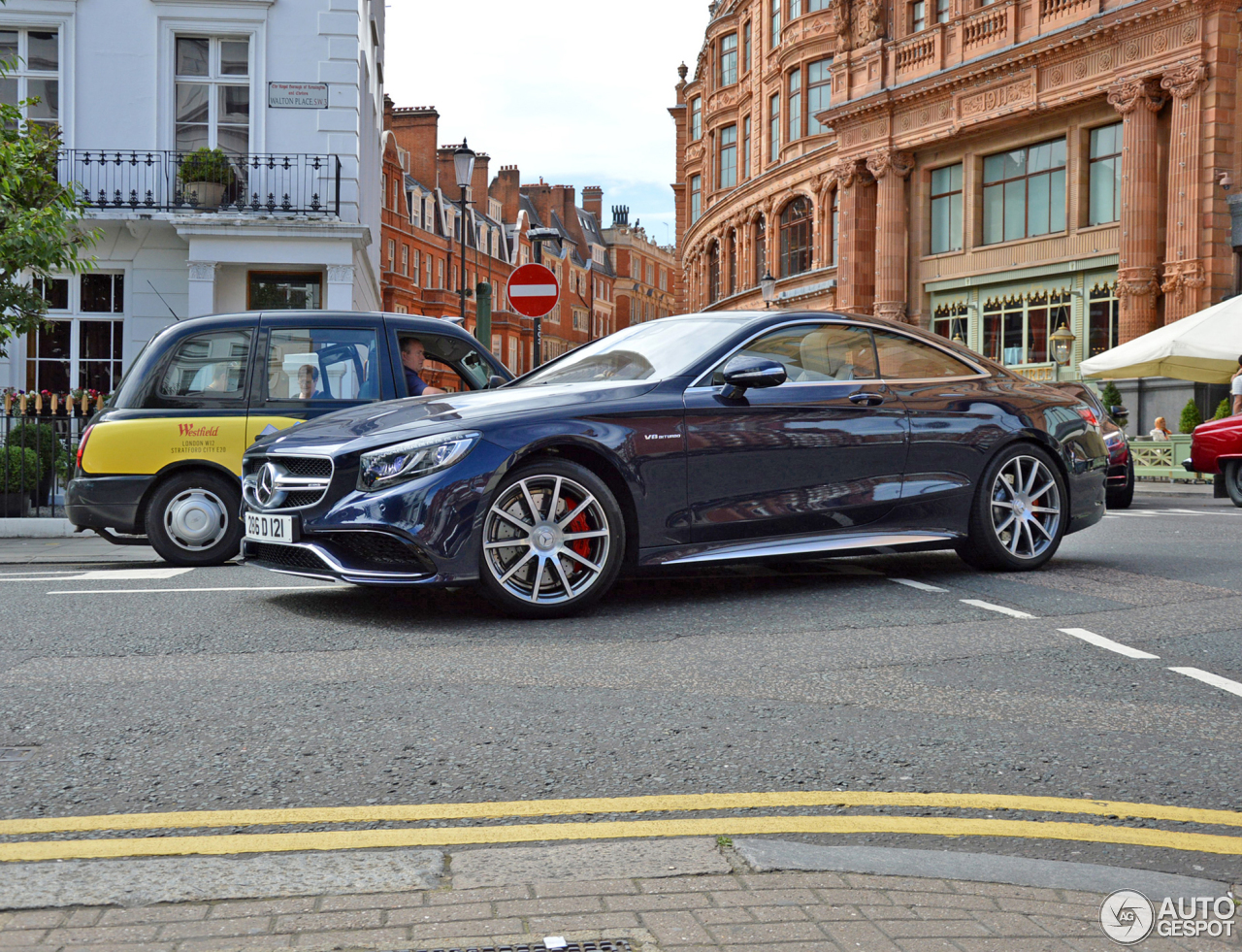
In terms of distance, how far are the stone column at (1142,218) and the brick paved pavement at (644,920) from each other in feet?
97.0

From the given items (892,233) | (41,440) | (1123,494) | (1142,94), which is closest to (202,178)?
(41,440)

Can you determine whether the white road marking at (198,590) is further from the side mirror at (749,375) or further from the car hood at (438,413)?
the side mirror at (749,375)

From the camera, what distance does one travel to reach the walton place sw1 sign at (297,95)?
783 inches

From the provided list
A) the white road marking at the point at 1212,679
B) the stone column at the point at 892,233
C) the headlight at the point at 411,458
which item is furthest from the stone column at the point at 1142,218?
the headlight at the point at 411,458

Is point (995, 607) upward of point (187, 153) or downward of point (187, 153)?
downward

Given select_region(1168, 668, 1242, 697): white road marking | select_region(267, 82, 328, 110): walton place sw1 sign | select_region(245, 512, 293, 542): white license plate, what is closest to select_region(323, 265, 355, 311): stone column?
select_region(267, 82, 328, 110): walton place sw1 sign

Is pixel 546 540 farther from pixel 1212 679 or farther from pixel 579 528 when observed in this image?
pixel 1212 679

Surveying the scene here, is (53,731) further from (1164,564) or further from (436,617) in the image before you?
(1164,564)

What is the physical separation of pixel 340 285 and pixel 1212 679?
1639 centimetres

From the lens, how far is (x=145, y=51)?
19.6 meters

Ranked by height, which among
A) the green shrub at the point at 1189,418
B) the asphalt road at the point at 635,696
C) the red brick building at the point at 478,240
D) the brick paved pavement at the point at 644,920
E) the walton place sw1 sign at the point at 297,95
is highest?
the red brick building at the point at 478,240

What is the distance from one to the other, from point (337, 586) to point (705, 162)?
5665 centimetres

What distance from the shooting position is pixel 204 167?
63.9 feet

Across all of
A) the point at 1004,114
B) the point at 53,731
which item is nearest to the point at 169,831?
the point at 53,731
